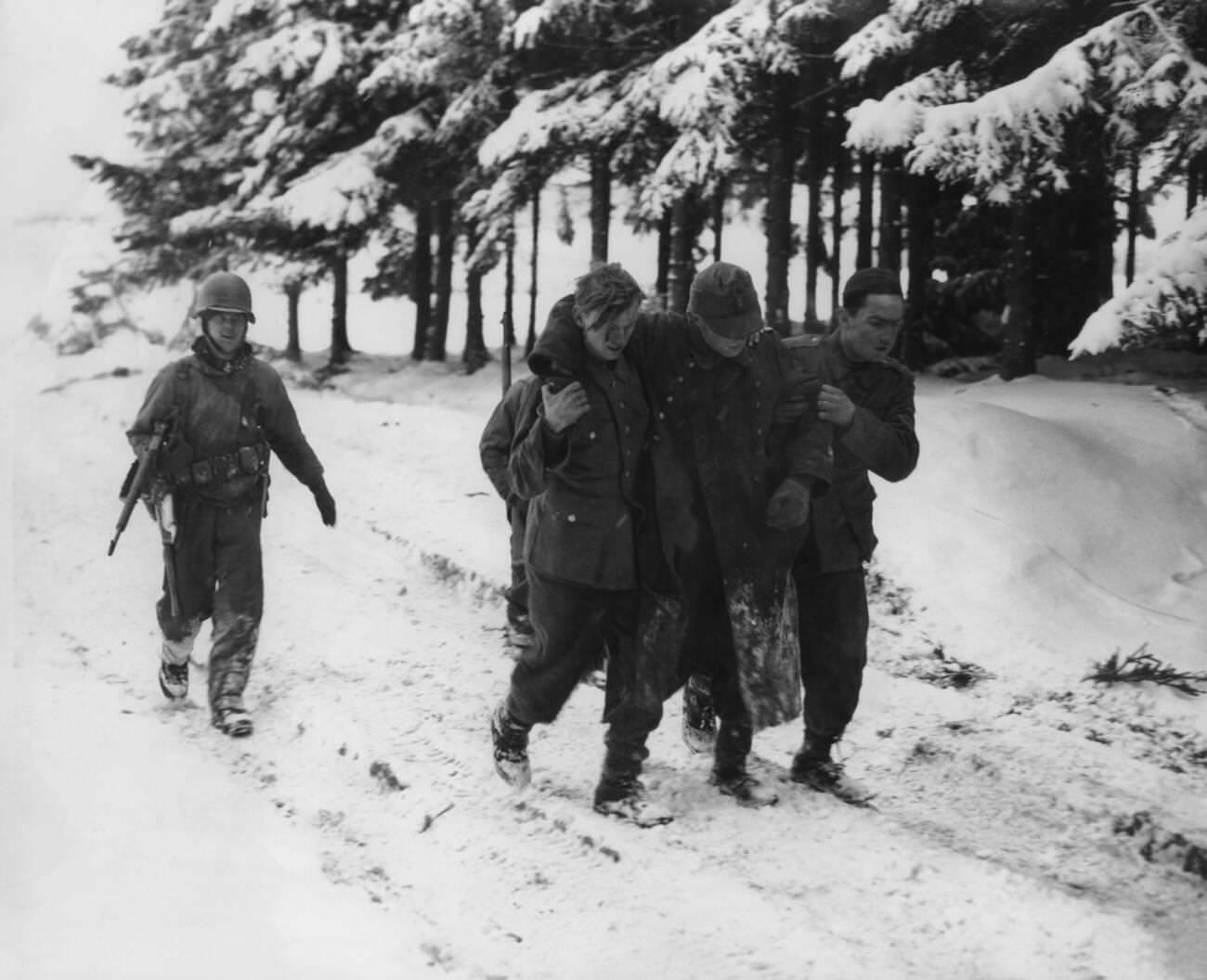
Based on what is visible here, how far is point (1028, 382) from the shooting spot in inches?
496

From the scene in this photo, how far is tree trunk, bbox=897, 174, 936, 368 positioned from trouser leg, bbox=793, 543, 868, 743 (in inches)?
403

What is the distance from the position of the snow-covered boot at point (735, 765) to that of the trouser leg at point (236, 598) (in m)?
2.31

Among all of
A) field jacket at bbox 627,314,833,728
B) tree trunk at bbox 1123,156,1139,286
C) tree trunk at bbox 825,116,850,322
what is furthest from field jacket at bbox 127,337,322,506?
tree trunk at bbox 1123,156,1139,286

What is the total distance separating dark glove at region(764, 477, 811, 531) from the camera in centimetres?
474

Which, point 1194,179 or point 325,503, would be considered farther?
point 1194,179

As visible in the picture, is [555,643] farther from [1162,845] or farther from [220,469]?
[1162,845]

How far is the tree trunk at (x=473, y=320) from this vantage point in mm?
18281

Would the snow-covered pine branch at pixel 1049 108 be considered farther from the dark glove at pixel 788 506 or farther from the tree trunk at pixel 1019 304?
the dark glove at pixel 788 506

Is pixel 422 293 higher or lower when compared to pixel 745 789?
higher

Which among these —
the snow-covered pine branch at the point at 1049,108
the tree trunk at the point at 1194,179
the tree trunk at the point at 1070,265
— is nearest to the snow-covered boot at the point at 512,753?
the snow-covered pine branch at the point at 1049,108

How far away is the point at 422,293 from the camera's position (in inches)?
765

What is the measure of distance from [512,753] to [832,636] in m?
1.36

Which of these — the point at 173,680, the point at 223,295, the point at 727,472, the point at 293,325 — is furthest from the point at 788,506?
the point at 293,325

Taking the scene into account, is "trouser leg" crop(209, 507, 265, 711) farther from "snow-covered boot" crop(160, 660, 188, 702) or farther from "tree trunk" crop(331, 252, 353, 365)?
"tree trunk" crop(331, 252, 353, 365)
